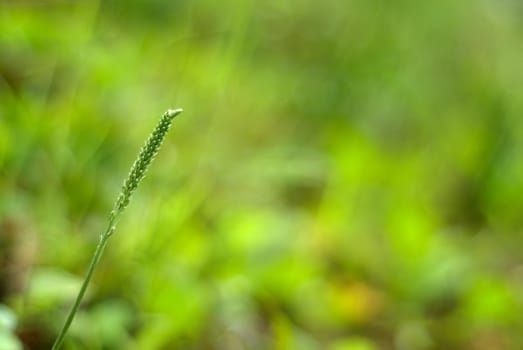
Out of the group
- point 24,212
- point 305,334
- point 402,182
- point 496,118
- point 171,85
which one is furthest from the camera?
point 496,118

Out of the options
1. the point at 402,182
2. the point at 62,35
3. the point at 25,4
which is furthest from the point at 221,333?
the point at 25,4

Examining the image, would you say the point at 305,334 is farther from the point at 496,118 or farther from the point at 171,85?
the point at 496,118

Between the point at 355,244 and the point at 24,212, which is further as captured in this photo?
the point at 355,244

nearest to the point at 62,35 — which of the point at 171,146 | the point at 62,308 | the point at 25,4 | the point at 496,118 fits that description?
the point at 171,146

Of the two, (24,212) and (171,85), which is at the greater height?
(171,85)

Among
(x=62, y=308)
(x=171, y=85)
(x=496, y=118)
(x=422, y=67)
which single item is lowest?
(x=62, y=308)

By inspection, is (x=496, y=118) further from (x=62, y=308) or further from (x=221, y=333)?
(x=62, y=308)

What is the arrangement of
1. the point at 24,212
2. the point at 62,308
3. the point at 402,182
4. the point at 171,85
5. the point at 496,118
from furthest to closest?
the point at 496,118
the point at 402,182
the point at 171,85
the point at 24,212
the point at 62,308
